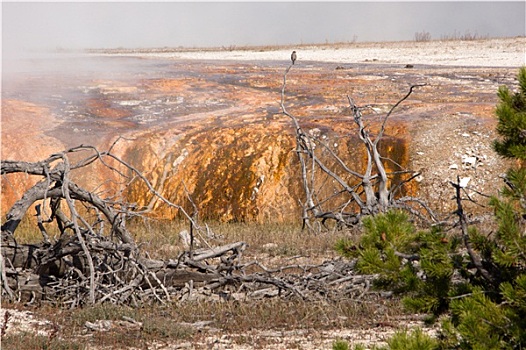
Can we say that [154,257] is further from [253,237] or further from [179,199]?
[179,199]

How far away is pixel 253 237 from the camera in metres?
8.90

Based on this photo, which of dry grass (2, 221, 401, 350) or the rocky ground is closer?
dry grass (2, 221, 401, 350)

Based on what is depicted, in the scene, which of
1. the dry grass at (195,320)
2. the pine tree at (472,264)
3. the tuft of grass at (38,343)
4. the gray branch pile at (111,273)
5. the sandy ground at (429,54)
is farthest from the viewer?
the sandy ground at (429,54)

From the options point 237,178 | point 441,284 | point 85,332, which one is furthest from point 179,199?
point 441,284

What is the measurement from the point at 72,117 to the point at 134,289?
18.6ft

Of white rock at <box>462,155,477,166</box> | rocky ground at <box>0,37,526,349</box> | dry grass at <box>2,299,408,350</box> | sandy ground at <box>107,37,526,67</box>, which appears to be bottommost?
dry grass at <box>2,299,408,350</box>

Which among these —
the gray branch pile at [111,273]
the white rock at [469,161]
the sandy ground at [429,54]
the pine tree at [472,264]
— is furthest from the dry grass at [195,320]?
the sandy ground at [429,54]

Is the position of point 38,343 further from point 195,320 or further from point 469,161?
point 469,161

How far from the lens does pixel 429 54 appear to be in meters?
23.9

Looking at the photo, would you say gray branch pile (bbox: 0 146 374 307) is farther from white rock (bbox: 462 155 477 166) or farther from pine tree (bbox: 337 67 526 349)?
white rock (bbox: 462 155 477 166)

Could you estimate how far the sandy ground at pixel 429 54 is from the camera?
21.2 metres

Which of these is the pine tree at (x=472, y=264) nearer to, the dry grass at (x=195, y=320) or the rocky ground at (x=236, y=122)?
the dry grass at (x=195, y=320)

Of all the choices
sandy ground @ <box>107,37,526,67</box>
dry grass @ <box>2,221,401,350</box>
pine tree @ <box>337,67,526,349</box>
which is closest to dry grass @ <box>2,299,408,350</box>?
dry grass @ <box>2,221,401,350</box>

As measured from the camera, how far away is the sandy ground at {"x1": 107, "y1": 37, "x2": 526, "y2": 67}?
834 inches
